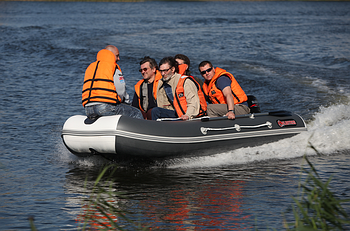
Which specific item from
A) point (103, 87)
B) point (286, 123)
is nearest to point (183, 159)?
point (103, 87)

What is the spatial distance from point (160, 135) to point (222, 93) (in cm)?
109

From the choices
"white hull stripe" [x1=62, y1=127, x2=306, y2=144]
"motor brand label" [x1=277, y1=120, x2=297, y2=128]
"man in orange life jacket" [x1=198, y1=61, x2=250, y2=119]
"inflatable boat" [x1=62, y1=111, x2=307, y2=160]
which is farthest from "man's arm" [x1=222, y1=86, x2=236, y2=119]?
"motor brand label" [x1=277, y1=120, x2=297, y2=128]

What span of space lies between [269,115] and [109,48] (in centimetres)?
217

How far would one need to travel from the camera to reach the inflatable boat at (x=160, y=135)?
4.68 meters

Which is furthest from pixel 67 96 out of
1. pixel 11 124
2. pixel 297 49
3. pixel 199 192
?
pixel 297 49

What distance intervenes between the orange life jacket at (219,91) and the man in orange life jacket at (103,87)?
Result: 116cm

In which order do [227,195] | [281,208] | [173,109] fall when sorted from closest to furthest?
[281,208]
[227,195]
[173,109]

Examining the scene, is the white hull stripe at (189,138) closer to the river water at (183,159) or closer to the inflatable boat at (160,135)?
the inflatable boat at (160,135)

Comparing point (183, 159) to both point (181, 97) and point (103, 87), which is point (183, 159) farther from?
point (103, 87)

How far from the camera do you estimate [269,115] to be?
18.6 feet

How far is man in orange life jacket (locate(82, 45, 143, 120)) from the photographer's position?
4809 millimetres

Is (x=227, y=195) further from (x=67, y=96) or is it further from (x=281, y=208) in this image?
(x=67, y=96)

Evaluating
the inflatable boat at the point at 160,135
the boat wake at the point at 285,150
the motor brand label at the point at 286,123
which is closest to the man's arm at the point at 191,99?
the inflatable boat at the point at 160,135

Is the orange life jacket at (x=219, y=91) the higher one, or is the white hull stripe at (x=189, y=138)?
the orange life jacket at (x=219, y=91)
